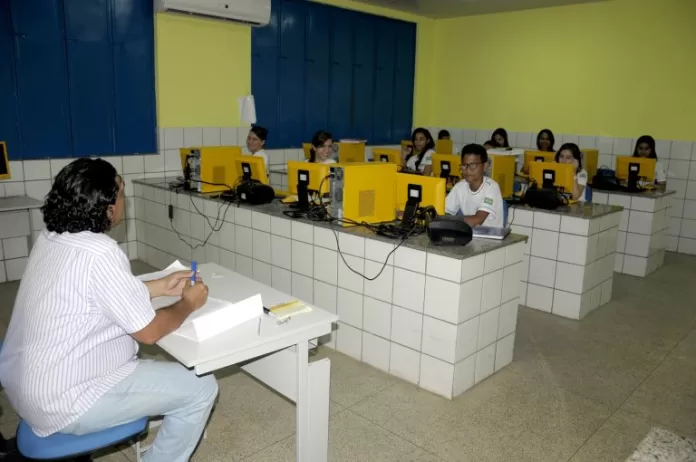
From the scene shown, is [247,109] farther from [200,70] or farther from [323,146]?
[323,146]

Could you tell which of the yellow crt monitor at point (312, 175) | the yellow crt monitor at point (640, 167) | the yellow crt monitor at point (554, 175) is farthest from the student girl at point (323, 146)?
the yellow crt monitor at point (640, 167)

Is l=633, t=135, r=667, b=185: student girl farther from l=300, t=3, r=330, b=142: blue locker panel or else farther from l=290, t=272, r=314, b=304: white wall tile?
l=290, t=272, r=314, b=304: white wall tile

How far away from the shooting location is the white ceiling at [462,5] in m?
6.89

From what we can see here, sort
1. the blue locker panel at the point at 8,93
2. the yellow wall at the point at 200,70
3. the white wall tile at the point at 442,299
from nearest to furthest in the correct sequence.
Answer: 1. the white wall tile at the point at 442,299
2. the blue locker panel at the point at 8,93
3. the yellow wall at the point at 200,70

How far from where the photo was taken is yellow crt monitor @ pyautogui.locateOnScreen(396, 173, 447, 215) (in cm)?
320

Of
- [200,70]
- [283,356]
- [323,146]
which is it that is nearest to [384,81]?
[200,70]

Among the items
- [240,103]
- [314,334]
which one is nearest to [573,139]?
[240,103]

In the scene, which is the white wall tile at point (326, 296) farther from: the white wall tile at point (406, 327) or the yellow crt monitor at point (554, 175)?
the yellow crt monitor at point (554, 175)

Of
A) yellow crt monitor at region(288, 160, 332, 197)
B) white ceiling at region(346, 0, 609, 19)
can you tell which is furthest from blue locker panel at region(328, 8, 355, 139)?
yellow crt monitor at region(288, 160, 332, 197)

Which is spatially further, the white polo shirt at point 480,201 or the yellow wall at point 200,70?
the yellow wall at point 200,70

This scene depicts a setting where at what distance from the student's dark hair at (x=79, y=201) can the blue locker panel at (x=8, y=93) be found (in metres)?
3.54

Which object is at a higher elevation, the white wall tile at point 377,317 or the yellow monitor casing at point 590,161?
the yellow monitor casing at point 590,161

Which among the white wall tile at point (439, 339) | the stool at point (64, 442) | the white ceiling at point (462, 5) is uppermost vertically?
the white ceiling at point (462, 5)

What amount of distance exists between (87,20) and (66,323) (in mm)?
4140
